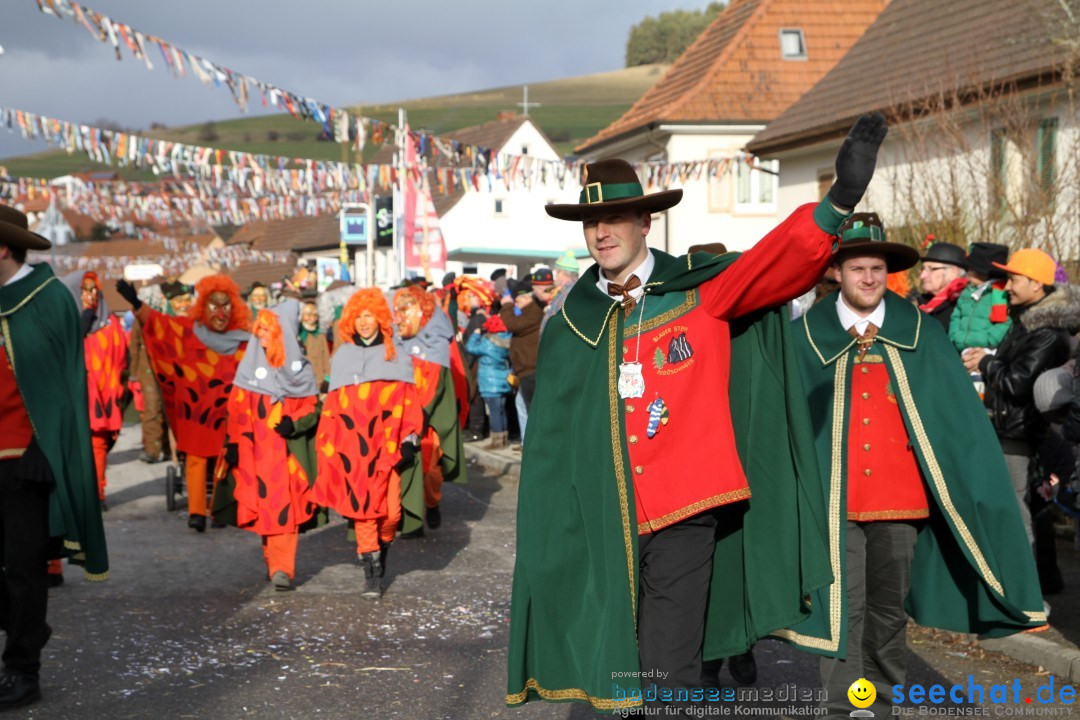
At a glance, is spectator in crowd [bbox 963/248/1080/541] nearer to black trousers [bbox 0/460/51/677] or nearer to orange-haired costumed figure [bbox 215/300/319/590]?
orange-haired costumed figure [bbox 215/300/319/590]

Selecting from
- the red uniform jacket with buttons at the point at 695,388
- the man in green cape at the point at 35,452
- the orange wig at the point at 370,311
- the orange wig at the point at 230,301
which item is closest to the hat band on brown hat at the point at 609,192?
the red uniform jacket with buttons at the point at 695,388

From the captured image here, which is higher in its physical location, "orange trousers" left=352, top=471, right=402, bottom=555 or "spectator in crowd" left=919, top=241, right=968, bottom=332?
"spectator in crowd" left=919, top=241, right=968, bottom=332

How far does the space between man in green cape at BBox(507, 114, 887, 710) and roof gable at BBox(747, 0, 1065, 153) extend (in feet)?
47.9

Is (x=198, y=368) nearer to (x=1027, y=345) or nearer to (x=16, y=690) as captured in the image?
(x=16, y=690)

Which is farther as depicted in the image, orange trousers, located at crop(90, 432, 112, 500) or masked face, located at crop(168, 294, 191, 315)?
masked face, located at crop(168, 294, 191, 315)

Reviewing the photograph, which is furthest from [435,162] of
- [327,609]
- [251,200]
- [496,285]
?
[327,609]

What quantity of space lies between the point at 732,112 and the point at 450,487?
22.7 meters

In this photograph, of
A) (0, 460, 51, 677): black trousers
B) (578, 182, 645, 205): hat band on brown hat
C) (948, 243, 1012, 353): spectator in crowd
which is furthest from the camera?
(948, 243, 1012, 353): spectator in crowd

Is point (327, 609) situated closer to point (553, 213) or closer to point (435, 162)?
point (553, 213)

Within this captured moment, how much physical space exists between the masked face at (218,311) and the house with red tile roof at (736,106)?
2389 cm

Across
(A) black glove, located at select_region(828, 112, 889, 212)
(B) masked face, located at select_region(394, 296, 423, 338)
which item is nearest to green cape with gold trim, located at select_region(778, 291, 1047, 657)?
(A) black glove, located at select_region(828, 112, 889, 212)

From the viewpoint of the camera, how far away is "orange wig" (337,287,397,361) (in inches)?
360

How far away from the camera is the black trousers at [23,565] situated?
620 cm

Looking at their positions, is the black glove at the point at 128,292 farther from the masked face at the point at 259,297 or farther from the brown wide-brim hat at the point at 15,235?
the brown wide-brim hat at the point at 15,235
